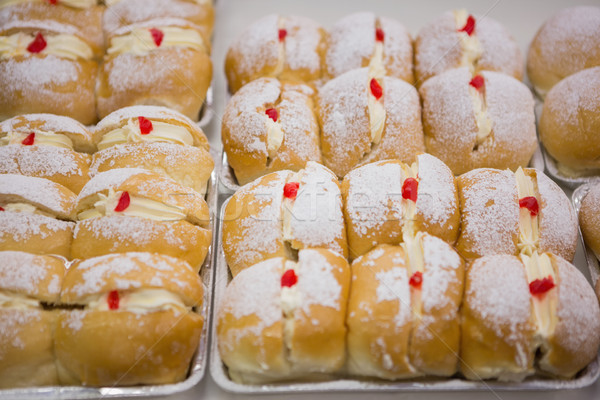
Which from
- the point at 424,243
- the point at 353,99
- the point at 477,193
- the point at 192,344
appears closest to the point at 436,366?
the point at 424,243

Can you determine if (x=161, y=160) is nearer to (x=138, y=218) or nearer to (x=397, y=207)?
(x=138, y=218)

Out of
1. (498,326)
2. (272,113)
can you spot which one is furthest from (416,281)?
(272,113)

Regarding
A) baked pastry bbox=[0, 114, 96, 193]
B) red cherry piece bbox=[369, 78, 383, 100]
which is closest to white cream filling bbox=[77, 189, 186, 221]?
baked pastry bbox=[0, 114, 96, 193]

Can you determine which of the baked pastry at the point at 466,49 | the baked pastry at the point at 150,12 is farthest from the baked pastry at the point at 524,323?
the baked pastry at the point at 150,12

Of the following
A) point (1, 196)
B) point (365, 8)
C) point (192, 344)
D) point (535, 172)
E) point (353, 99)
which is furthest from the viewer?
point (365, 8)

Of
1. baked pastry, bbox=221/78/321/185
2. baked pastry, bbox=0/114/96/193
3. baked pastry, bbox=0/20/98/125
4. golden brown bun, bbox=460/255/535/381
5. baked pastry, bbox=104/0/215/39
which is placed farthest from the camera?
baked pastry, bbox=104/0/215/39

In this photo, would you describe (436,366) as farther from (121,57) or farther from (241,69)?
(121,57)

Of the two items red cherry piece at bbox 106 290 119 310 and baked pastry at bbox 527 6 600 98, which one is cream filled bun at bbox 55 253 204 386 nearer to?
red cherry piece at bbox 106 290 119 310
